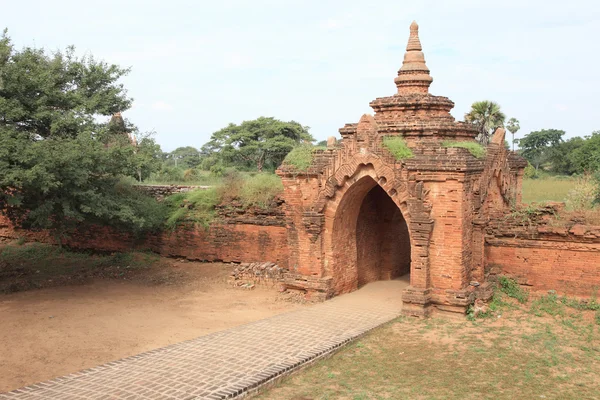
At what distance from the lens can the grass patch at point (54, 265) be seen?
14797mm

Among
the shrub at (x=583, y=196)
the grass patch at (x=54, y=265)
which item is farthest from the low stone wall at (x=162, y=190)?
the shrub at (x=583, y=196)

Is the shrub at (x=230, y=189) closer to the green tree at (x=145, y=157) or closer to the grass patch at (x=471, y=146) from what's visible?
the green tree at (x=145, y=157)

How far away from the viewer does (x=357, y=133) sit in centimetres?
1158

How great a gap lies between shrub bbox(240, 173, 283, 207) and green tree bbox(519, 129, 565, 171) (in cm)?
3854

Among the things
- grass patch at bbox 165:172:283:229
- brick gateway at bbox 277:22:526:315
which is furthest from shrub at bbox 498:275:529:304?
grass patch at bbox 165:172:283:229

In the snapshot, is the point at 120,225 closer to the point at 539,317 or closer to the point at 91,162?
the point at 91,162

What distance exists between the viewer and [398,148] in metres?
11.2

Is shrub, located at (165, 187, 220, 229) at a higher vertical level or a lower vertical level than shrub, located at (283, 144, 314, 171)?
lower

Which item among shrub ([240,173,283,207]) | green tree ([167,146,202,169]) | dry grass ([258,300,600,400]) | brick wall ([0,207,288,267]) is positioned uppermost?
green tree ([167,146,202,169])

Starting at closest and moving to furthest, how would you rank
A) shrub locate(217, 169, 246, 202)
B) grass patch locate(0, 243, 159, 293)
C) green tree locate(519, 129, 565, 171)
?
1. grass patch locate(0, 243, 159, 293)
2. shrub locate(217, 169, 246, 202)
3. green tree locate(519, 129, 565, 171)

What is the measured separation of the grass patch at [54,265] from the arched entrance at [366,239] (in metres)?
6.19

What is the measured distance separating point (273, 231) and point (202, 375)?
6956 mm

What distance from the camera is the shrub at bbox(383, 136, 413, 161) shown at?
11.1 meters

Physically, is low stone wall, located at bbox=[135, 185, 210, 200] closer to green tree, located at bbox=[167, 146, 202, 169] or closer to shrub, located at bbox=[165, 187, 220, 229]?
shrub, located at bbox=[165, 187, 220, 229]
